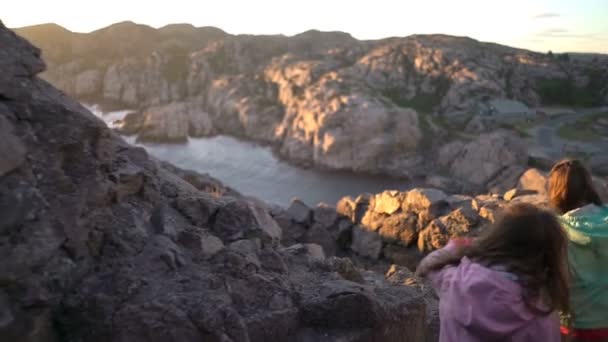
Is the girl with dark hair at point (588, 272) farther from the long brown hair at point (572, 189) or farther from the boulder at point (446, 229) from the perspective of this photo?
the boulder at point (446, 229)

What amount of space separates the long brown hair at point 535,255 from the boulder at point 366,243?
53.1 feet

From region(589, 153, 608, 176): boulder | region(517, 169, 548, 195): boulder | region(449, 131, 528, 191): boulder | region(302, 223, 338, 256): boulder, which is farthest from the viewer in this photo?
region(449, 131, 528, 191): boulder

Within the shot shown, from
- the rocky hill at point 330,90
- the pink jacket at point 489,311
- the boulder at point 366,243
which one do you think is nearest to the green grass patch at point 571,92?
the rocky hill at point 330,90

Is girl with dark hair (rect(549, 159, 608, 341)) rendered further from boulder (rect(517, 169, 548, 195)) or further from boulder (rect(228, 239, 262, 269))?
boulder (rect(517, 169, 548, 195))

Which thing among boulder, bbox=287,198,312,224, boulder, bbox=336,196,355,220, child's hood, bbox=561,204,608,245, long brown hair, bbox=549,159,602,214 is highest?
long brown hair, bbox=549,159,602,214

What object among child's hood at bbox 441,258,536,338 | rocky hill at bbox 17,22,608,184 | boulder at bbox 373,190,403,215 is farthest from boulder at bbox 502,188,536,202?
rocky hill at bbox 17,22,608,184

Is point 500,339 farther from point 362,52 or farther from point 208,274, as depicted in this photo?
point 362,52

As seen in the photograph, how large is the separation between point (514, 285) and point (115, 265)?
3.71 metres

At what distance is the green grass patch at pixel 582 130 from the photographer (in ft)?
169

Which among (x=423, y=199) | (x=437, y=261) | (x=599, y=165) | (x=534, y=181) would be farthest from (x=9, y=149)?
(x=599, y=165)

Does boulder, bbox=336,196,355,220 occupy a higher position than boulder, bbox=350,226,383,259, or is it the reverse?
boulder, bbox=336,196,355,220

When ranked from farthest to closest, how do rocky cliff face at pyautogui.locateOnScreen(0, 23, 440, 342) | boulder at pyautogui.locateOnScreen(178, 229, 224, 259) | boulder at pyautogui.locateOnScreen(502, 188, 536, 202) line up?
boulder at pyautogui.locateOnScreen(502, 188, 536, 202) < boulder at pyautogui.locateOnScreen(178, 229, 224, 259) < rocky cliff face at pyautogui.locateOnScreen(0, 23, 440, 342)

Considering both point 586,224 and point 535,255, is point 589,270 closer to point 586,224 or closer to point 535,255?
point 586,224

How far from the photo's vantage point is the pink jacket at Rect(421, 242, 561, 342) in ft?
10.7
